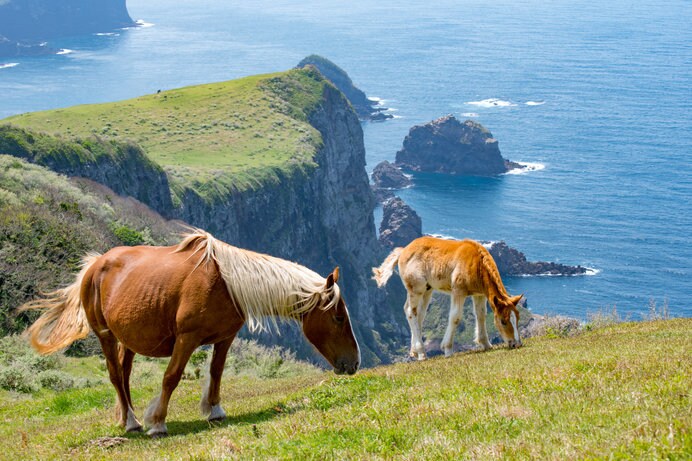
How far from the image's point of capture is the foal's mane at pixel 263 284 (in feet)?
37.7

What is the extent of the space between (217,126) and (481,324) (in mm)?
140973

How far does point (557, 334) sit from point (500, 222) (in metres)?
155

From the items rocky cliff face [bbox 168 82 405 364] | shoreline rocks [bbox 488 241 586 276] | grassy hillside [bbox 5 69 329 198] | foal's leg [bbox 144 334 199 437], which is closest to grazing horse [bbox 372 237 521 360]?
foal's leg [bbox 144 334 199 437]

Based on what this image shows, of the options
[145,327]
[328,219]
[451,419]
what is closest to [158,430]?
[145,327]

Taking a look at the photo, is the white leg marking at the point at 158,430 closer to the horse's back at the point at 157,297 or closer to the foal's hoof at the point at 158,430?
the foal's hoof at the point at 158,430

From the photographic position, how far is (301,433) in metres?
8.90

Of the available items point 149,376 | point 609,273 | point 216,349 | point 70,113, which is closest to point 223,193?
point 70,113

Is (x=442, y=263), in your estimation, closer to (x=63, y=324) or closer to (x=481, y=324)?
(x=481, y=324)

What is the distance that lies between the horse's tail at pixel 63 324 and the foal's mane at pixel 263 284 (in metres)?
2.11

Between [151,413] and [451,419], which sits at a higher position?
[451,419]

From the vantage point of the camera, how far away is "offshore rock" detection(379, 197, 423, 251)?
176 meters

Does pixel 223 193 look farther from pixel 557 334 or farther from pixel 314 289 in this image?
pixel 314 289

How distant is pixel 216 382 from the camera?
12.1m

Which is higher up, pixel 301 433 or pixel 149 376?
pixel 301 433
